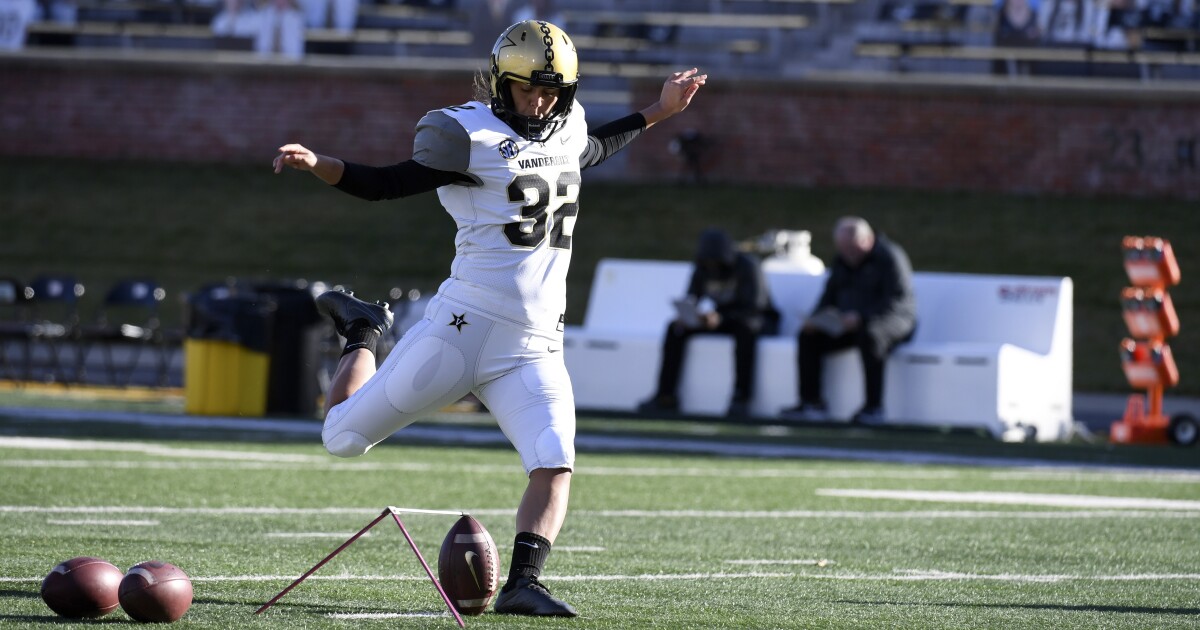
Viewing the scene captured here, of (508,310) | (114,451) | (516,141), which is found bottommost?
(114,451)

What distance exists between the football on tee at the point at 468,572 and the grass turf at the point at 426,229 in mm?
17214

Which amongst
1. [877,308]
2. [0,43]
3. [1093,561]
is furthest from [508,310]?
[0,43]

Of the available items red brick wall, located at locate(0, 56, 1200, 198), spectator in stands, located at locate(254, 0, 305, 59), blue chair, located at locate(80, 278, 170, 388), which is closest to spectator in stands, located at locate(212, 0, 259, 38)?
spectator in stands, located at locate(254, 0, 305, 59)

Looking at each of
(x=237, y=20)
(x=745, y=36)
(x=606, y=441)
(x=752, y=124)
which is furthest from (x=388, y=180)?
(x=237, y=20)

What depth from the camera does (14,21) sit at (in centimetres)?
2991

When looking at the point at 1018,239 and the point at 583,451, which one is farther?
A: the point at 1018,239

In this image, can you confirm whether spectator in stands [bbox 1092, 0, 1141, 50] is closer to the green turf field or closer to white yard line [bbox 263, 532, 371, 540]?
the green turf field

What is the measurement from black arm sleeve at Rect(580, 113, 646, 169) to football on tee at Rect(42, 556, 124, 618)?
6.03 ft

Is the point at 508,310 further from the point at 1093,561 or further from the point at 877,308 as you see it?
the point at 877,308

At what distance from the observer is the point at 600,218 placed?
82.3 feet

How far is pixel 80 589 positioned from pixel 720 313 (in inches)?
473

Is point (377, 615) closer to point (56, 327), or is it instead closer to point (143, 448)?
point (143, 448)

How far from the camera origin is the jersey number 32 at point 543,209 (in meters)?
5.65

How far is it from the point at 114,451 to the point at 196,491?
2338 millimetres
